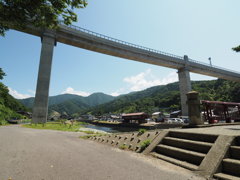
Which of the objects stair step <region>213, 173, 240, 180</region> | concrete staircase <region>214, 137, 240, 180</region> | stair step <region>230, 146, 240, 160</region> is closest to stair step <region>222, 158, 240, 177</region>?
concrete staircase <region>214, 137, 240, 180</region>

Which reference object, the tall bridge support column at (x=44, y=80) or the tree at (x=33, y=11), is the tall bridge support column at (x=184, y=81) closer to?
the tall bridge support column at (x=44, y=80)

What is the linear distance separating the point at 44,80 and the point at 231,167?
27.6 meters

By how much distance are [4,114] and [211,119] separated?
13.9 m

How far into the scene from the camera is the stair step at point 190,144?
13.6 feet

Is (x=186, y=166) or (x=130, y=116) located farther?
(x=130, y=116)

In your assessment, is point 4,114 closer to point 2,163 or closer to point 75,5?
point 2,163

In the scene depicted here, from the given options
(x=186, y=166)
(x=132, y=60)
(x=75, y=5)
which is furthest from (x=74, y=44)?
(x=186, y=166)

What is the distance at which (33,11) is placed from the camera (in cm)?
476

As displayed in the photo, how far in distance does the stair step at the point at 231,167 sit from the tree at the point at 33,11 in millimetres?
7210

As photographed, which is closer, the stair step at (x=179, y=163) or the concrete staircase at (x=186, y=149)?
the stair step at (x=179, y=163)

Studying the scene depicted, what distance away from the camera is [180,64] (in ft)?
129

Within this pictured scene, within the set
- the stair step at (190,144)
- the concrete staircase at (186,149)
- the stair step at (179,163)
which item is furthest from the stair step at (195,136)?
the stair step at (179,163)

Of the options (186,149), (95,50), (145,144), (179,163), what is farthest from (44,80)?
(179,163)

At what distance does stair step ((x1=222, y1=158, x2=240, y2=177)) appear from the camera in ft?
10.2
